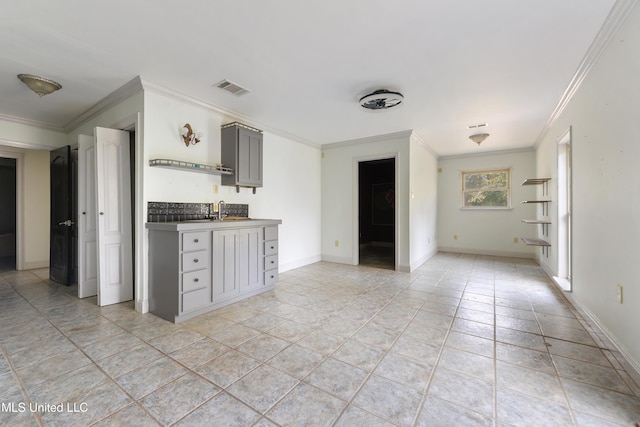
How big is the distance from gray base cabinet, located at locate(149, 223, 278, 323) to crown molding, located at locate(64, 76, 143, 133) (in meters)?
1.52

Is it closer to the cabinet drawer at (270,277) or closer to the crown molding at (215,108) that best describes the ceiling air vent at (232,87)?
A: the crown molding at (215,108)

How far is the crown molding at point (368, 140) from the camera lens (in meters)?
4.68

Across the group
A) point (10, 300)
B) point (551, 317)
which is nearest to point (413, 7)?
point (551, 317)

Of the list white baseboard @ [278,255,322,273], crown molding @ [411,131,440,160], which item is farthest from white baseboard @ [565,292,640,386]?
white baseboard @ [278,255,322,273]

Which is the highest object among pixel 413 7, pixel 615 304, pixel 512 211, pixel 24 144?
pixel 413 7

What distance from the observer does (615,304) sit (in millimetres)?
2094

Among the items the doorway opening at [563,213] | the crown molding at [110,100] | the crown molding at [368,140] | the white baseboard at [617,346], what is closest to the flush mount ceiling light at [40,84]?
the crown molding at [110,100]

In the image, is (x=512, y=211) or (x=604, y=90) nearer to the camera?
(x=604, y=90)

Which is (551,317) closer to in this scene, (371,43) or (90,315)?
(371,43)

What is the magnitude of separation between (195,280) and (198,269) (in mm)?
110

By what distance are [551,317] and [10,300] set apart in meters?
5.99

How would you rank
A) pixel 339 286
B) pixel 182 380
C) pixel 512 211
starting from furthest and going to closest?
pixel 512 211
pixel 339 286
pixel 182 380

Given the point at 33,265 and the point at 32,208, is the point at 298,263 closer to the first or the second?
the point at 33,265

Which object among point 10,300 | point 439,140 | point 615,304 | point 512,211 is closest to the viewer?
point 615,304
